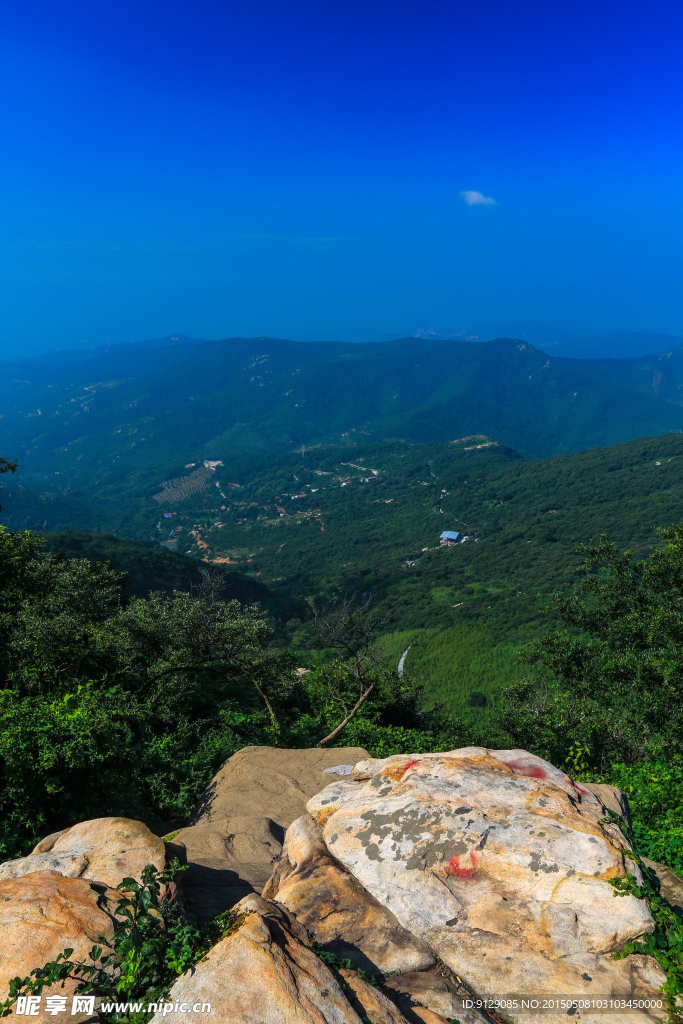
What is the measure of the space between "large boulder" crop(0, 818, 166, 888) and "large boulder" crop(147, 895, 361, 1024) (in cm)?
262

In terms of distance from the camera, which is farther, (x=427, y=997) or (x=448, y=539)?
(x=448, y=539)

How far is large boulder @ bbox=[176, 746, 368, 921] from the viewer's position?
10688 mm

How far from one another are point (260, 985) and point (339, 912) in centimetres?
309

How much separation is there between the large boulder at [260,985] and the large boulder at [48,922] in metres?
1.30

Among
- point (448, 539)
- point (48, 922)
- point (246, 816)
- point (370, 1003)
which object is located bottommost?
point (448, 539)

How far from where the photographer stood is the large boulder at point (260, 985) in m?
6.03

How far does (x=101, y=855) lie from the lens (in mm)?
9305

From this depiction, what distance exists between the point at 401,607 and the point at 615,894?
294 ft

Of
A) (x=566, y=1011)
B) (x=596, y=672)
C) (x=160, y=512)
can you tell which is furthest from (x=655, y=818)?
(x=160, y=512)

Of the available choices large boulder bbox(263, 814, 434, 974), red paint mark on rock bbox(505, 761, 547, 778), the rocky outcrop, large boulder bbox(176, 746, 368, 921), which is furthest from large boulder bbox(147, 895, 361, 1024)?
red paint mark on rock bbox(505, 761, 547, 778)

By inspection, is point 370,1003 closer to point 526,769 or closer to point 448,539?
point 526,769

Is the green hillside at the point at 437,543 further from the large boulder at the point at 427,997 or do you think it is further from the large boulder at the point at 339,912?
the large boulder at the point at 427,997

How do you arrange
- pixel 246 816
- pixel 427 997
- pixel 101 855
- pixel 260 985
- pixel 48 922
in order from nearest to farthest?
pixel 260 985
pixel 48 922
pixel 427 997
pixel 101 855
pixel 246 816

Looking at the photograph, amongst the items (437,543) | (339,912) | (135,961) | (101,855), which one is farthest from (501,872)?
(437,543)
